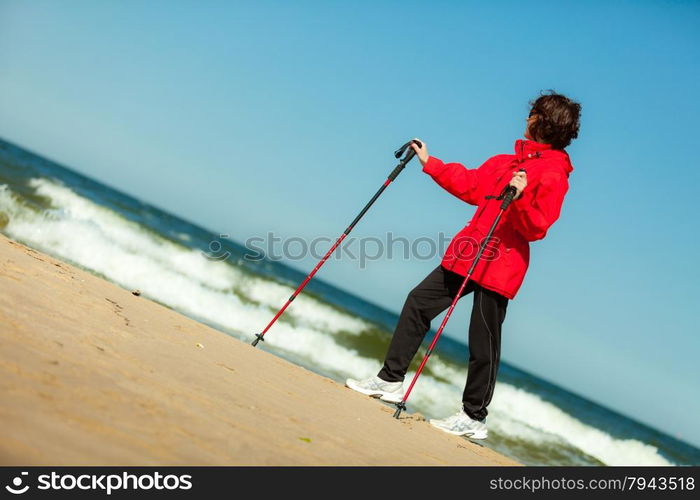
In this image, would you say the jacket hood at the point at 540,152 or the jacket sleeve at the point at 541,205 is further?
the jacket hood at the point at 540,152

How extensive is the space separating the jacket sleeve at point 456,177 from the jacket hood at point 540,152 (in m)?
0.29

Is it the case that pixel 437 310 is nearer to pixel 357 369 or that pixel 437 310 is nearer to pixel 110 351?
pixel 110 351

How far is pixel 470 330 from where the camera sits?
3912mm

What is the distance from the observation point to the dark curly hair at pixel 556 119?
3.87 metres

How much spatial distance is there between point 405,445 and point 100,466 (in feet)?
5.74

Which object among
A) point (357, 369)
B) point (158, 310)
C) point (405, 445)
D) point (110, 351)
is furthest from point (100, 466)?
point (357, 369)

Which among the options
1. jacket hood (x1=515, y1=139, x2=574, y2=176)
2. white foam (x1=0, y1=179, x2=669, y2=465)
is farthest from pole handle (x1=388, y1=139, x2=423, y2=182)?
white foam (x1=0, y1=179, x2=669, y2=465)

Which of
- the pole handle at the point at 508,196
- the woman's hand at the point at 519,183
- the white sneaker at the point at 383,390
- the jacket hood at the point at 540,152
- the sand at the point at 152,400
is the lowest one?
the sand at the point at 152,400

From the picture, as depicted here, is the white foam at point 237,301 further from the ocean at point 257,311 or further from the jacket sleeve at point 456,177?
the jacket sleeve at point 456,177

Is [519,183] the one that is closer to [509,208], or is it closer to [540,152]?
[509,208]

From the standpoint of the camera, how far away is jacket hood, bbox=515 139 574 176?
12.6ft

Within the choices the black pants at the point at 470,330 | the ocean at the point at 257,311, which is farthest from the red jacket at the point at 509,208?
the ocean at the point at 257,311
